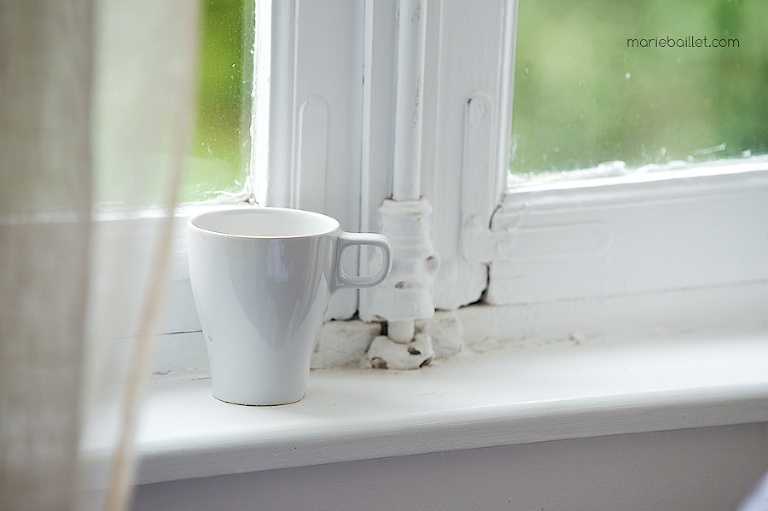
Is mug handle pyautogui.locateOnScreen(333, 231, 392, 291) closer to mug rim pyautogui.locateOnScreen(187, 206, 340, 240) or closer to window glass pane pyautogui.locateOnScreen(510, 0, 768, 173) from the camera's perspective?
mug rim pyautogui.locateOnScreen(187, 206, 340, 240)

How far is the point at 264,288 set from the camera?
88 centimetres

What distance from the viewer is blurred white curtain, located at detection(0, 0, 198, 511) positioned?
1.90ft

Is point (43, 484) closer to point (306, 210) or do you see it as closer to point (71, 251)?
point (71, 251)

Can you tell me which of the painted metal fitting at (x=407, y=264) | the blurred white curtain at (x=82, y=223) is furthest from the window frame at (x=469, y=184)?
the blurred white curtain at (x=82, y=223)

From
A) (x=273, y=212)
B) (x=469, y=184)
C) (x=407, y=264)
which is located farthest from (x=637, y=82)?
(x=273, y=212)

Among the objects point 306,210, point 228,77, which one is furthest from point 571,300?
point 228,77

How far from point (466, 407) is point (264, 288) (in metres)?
0.24

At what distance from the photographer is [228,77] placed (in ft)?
3.27

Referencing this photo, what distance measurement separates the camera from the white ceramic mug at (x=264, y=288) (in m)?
0.87

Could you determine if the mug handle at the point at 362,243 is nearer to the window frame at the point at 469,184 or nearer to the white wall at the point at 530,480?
the window frame at the point at 469,184

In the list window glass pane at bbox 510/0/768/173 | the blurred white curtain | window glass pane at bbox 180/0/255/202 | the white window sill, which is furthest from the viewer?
window glass pane at bbox 510/0/768/173

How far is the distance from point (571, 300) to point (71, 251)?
0.71 m

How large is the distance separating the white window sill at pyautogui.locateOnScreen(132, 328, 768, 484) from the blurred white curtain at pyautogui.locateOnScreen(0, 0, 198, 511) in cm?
18
